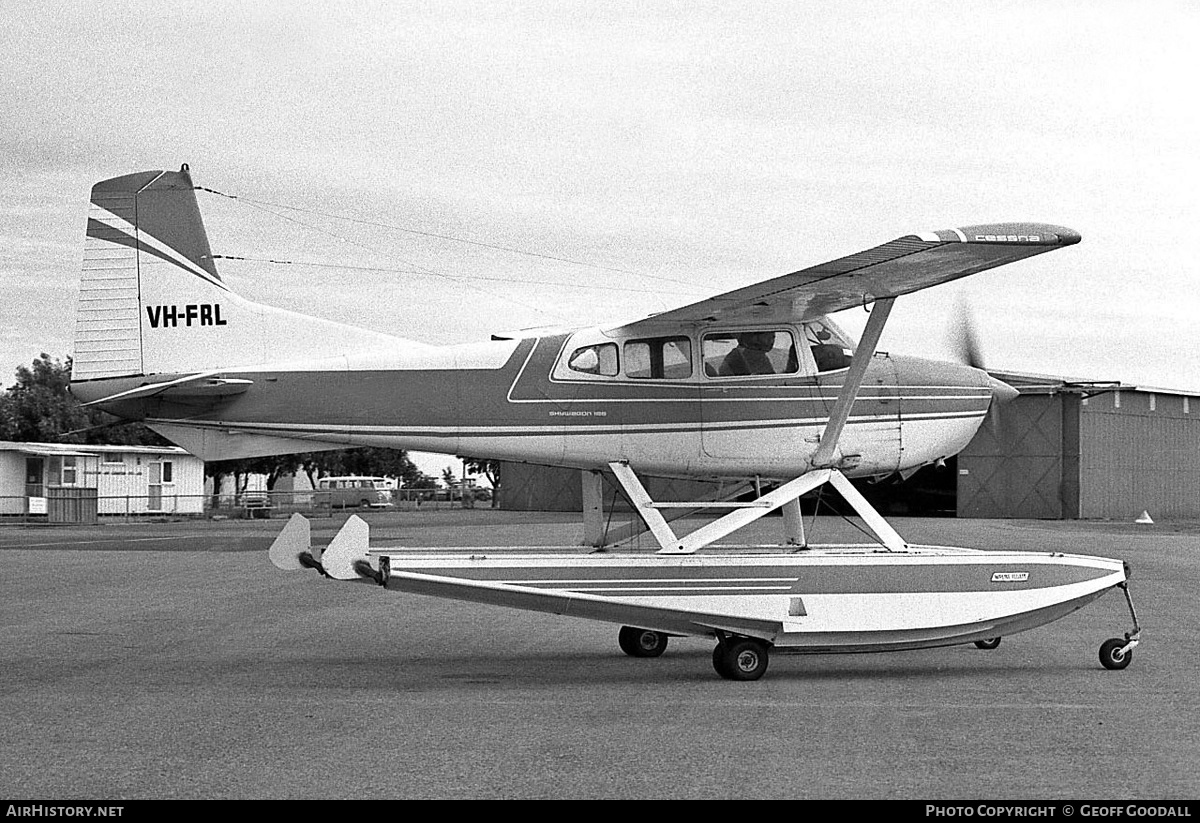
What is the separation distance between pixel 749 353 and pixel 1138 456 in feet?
169

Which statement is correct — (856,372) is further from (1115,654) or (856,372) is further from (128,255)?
(128,255)

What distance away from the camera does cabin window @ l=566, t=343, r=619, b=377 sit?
12242 millimetres

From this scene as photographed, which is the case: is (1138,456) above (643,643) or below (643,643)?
above

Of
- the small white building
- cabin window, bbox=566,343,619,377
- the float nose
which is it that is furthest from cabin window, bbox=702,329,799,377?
the small white building

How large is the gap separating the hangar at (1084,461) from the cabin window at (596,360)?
38540mm

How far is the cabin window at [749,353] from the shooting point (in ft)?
40.8

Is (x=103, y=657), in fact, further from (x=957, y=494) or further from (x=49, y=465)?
(x=957, y=494)

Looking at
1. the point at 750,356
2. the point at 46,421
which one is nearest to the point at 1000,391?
the point at 750,356

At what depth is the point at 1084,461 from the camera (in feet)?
181

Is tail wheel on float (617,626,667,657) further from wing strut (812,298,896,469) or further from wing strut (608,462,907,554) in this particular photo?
wing strut (812,298,896,469)

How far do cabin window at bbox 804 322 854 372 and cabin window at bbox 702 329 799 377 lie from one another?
213mm

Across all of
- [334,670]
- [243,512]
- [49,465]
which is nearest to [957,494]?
[243,512]

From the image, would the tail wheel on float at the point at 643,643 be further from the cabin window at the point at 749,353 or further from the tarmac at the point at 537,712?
the cabin window at the point at 749,353

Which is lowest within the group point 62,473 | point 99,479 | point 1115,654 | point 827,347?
point 1115,654
